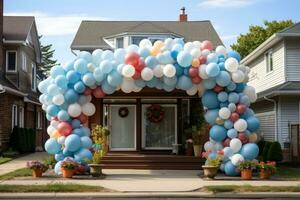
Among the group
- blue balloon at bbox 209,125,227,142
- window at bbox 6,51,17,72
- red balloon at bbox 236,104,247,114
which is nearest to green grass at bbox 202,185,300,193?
blue balloon at bbox 209,125,227,142

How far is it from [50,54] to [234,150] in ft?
265

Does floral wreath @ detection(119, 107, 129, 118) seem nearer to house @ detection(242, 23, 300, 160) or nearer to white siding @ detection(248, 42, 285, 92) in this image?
house @ detection(242, 23, 300, 160)

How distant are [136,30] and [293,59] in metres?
11.5

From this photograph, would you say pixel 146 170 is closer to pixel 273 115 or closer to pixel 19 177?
pixel 19 177

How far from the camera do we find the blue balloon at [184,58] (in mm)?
18406

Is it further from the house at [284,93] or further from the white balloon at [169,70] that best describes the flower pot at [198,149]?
the house at [284,93]

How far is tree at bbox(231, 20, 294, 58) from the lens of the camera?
53.8 metres

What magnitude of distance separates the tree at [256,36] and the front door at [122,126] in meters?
32.8

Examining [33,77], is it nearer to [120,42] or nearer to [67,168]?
[120,42]

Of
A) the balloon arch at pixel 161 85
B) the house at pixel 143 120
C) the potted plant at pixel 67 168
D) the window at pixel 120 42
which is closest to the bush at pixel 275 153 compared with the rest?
the house at pixel 143 120

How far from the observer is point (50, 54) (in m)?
95.8

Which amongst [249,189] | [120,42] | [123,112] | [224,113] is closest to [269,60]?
[123,112]

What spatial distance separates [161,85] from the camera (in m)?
19.3

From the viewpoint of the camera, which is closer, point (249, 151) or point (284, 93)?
point (249, 151)
